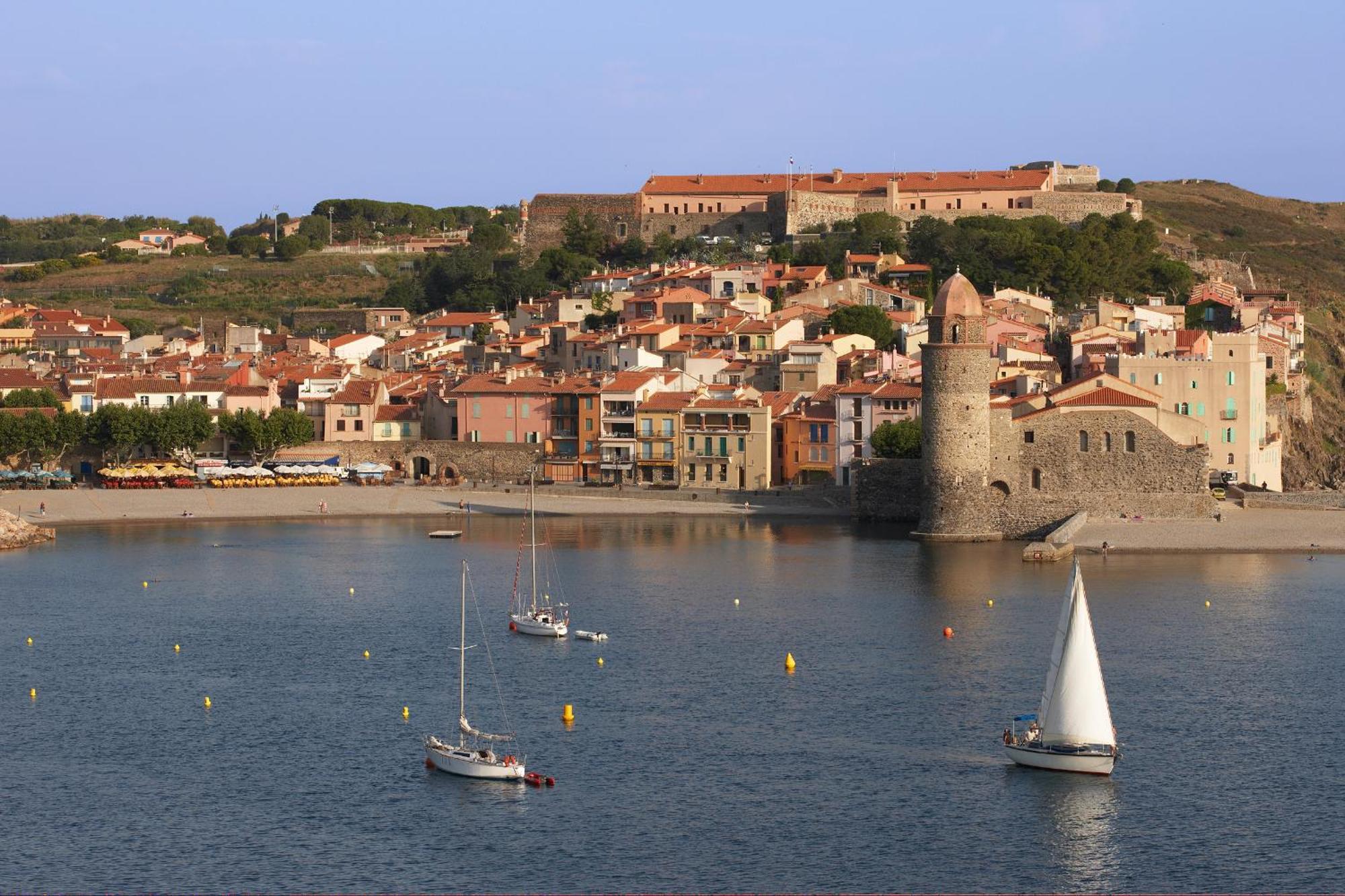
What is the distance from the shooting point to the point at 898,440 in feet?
197

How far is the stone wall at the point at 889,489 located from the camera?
58.9 metres

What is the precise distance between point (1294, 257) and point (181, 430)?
69805 millimetres

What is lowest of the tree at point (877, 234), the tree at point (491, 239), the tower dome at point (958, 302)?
the tower dome at point (958, 302)

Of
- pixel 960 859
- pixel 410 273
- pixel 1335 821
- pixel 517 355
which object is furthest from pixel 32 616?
pixel 410 273

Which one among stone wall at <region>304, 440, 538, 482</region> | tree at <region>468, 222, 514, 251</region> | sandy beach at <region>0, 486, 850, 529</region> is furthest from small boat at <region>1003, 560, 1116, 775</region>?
tree at <region>468, 222, 514, 251</region>

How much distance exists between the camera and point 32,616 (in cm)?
4253

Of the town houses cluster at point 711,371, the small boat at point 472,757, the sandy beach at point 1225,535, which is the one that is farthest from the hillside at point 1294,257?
the small boat at point 472,757

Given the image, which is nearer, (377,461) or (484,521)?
(484,521)

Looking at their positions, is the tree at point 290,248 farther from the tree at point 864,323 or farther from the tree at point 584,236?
the tree at point 864,323

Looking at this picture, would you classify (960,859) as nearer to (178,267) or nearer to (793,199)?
(793,199)

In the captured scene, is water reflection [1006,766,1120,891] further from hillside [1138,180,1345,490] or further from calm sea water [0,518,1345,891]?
hillside [1138,180,1345,490]

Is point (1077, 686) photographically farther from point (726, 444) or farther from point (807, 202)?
point (807, 202)

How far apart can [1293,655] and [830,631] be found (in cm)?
897

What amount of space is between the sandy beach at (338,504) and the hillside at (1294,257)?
1922cm
